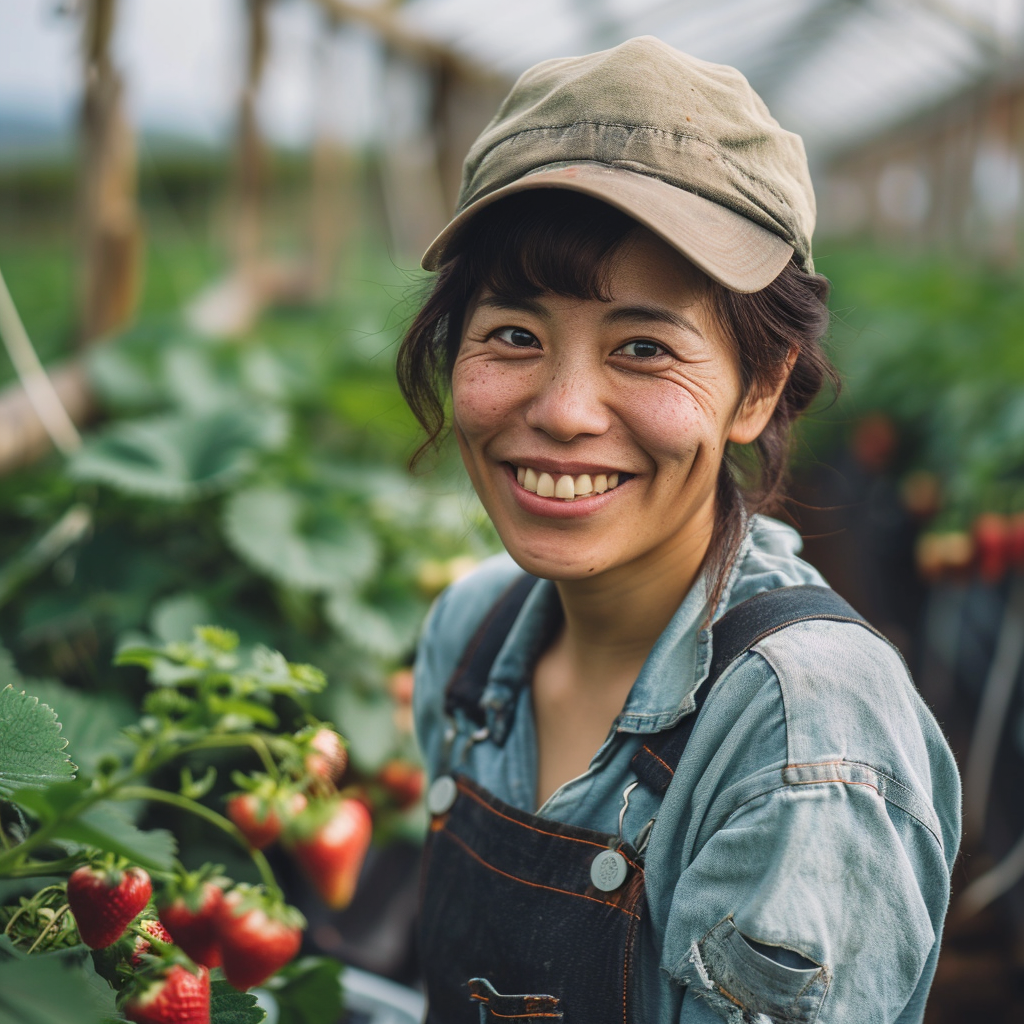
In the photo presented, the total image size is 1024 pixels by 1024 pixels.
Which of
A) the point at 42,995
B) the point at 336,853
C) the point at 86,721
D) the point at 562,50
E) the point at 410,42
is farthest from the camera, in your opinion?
the point at 562,50

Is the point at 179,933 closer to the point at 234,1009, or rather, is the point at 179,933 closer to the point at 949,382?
Result: the point at 234,1009

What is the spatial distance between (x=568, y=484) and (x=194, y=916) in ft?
1.55

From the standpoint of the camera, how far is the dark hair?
0.86 metres

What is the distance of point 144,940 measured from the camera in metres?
0.73

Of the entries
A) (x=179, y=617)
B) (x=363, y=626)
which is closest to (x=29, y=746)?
(x=179, y=617)

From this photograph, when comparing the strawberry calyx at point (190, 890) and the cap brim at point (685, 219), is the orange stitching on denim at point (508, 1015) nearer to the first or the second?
the strawberry calyx at point (190, 890)

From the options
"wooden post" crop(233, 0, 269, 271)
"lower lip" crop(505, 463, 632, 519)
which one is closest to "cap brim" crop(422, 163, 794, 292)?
"lower lip" crop(505, 463, 632, 519)

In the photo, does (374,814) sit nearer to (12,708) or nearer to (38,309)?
(12,708)

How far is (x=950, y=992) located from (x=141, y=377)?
2614 mm

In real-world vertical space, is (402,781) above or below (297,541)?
below

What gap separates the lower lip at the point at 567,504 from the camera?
912 millimetres

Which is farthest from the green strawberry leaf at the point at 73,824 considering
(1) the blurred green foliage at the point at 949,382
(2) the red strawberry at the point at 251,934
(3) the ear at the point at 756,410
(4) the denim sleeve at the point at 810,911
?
(1) the blurred green foliage at the point at 949,382

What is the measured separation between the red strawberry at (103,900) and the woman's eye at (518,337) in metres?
0.56

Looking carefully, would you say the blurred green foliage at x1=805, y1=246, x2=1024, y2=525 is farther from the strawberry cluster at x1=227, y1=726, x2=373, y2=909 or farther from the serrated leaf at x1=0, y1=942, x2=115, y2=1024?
the serrated leaf at x1=0, y1=942, x2=115, y2=1024
